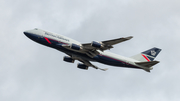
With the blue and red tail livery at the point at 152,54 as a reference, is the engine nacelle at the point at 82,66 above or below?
below

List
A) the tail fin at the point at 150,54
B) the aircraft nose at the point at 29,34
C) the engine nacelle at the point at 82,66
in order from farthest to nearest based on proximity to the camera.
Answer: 1. the engine nacelle at the point at 82,66
2. the tail fin at the point at 150,54
3. the aircraft nose at the point at 29,34

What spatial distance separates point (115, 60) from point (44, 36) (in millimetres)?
16678

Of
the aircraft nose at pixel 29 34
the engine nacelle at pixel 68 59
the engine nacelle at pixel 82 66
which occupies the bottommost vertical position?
the engine nacelle at pixel 82 66

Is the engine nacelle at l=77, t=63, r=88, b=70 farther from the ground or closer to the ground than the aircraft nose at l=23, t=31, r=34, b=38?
closer to the ground

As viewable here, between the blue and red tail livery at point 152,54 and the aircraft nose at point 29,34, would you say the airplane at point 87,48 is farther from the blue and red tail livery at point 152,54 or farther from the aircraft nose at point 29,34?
the blue and red tail livery at point 152,54

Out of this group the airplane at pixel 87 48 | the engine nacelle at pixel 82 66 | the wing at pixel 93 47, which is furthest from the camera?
the engine nacelle at pixel 82 66

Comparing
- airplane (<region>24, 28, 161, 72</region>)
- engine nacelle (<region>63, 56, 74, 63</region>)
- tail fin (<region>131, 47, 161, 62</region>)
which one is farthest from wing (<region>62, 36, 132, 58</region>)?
tail fin (<region>131, 47, 161, 62</region>)

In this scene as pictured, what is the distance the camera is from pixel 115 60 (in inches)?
2207

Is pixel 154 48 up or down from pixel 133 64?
up

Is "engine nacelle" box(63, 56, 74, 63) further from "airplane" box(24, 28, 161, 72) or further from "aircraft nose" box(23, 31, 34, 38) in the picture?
"aircraft nose" box(23, 31, 34, 38)

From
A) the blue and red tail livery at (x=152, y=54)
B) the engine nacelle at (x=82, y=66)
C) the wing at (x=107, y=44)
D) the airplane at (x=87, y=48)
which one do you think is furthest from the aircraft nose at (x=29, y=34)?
the blue and red tail livery at (x=152, y=54)

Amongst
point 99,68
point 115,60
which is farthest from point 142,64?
point 99,68

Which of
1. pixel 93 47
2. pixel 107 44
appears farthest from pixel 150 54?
pixel 93 47

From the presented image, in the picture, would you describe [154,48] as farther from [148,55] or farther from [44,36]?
[44,36]
